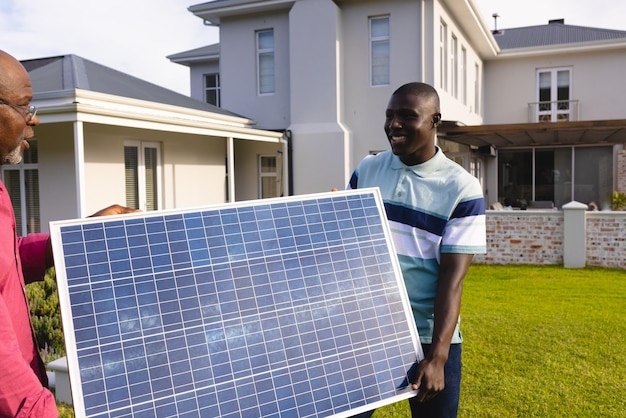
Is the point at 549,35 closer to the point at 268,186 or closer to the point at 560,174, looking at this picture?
the point at 560,174

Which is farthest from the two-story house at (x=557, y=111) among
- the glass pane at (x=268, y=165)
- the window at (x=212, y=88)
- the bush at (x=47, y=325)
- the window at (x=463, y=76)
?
the bush at (x=47, y=325)

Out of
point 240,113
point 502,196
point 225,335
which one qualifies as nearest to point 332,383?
point 225,335

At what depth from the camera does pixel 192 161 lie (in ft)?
47.0

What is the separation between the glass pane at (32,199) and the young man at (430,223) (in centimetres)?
1060

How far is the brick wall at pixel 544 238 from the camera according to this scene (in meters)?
11.4

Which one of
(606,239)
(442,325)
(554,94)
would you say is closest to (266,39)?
(606,239)

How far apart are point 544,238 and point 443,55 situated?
6277 mm

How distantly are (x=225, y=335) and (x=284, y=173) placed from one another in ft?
44.7

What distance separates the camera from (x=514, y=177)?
21250mm

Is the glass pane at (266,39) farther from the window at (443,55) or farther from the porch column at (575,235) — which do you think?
the porch column at (575,235)

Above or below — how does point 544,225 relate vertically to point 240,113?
below

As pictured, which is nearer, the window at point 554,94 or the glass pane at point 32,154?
the glass pane at point 32,154

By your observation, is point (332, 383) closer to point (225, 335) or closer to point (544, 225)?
point (225, 335)

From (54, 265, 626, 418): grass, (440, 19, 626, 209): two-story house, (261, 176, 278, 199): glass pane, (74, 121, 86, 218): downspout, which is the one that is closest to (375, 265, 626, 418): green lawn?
(54, 265, 626, 418): grass
